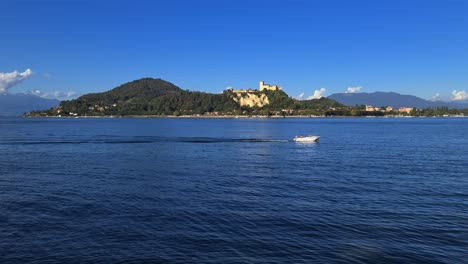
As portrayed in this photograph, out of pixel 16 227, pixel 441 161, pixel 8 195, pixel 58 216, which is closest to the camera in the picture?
pixel 16 227

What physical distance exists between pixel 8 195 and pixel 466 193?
127 ft

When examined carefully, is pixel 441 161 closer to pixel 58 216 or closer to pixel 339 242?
pixel 339 242

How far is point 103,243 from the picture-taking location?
22.4 metres

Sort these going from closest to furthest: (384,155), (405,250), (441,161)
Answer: (405,250) < (441,161) < (384,155)

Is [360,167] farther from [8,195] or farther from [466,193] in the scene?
[8,195]

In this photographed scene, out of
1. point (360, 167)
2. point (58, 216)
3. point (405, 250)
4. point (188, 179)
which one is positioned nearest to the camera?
point (405, 250)

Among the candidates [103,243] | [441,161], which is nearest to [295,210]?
[103,243]

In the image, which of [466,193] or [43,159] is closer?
[466,193]

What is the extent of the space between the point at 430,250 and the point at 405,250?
132 cm

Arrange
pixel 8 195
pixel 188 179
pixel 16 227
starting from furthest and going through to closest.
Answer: pixel 188 179
pixel 8 195
pixel 16 227

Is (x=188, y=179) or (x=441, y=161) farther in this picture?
(x=441, y=161)

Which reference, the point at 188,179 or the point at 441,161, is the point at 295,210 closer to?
the point at 188,179

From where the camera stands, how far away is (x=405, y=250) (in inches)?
843

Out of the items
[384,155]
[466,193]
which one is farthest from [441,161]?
[466,193]
